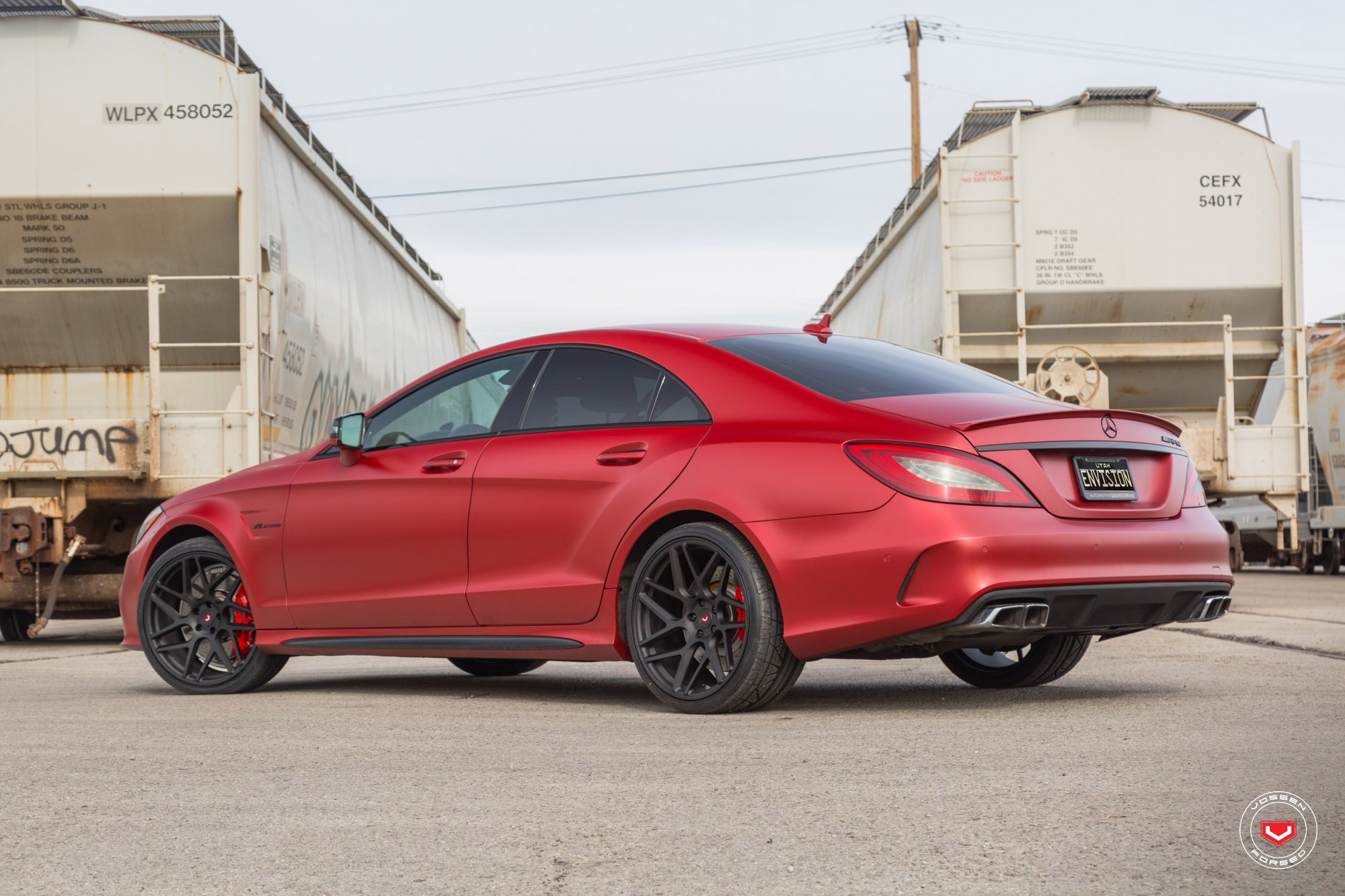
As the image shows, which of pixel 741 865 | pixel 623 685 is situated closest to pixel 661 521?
pixel 623 685

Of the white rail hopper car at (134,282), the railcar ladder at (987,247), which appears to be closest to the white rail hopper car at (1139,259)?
the railcar ladder at (987,247)

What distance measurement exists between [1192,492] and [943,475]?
1.27 metres

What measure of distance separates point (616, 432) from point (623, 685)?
156 cm

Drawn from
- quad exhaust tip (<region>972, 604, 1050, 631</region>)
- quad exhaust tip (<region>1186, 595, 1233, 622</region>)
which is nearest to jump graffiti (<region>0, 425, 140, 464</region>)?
quad exhaust tip (<region>972, 604, 1050, 631</region>)

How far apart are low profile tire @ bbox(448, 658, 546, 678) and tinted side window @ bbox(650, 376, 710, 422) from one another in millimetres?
2238

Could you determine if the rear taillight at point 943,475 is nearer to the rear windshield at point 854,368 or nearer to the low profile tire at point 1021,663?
the rear windshield at point 854,368

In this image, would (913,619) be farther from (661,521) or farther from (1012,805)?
(1012,805)

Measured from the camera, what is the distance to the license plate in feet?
17.5

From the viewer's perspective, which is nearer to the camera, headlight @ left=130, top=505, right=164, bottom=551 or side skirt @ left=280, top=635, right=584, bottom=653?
side skirt @ left=280, top=635, right=584, bottom=653

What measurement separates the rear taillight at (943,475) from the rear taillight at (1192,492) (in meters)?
0.91

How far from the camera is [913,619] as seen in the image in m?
5.06

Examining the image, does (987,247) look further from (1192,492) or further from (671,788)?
(671,788)

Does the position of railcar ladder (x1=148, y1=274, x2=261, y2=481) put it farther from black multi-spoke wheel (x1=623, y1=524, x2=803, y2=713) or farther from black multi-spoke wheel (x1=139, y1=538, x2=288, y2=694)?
black multi-spoke wheel (x1=623, y1=524, x2=803, y2=713)

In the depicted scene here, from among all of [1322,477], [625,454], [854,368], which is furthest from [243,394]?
[1322,477]
